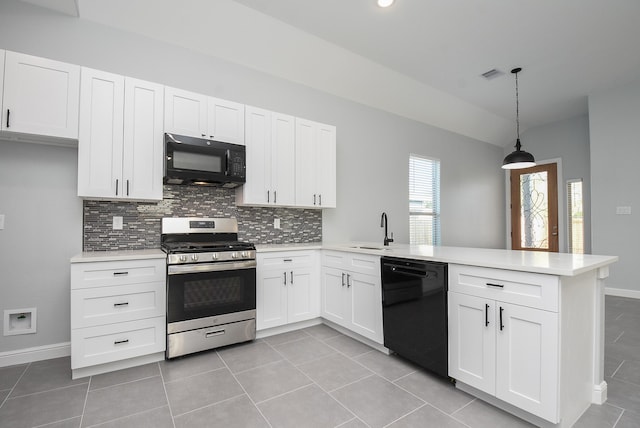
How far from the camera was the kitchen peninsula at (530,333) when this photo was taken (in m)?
1.61

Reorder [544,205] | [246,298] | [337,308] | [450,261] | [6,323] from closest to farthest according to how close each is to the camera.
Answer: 1. [450,261]
2. [6,323]
3. [246,298]
4. [337,308]
5. [544,205]

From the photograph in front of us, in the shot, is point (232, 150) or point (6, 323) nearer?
point (6, 323)

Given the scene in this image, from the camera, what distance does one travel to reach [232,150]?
3074mm

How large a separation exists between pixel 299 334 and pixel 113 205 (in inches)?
85.8

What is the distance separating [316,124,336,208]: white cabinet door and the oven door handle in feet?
4.05

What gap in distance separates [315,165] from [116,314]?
2.42m

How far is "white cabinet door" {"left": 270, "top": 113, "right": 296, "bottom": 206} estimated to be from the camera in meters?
3.41

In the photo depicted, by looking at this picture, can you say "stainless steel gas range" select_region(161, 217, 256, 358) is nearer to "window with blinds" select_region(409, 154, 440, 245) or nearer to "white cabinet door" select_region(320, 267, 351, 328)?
"white cabinet door" select_region(320, 267, 351, 328)

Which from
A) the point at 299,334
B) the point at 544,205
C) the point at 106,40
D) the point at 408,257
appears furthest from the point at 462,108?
the point at 106,40

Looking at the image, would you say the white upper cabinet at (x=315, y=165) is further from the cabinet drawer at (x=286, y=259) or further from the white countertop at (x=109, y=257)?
the white countertop at (x=109, y=257)

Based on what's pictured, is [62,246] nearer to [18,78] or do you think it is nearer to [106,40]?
[18,78]

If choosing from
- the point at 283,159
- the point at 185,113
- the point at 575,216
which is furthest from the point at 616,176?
the point at 185,113

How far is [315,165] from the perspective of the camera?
12.1 feet

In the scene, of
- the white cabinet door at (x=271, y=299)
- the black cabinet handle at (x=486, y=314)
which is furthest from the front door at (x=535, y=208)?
the white cabinet door at (x=271, y=299)
